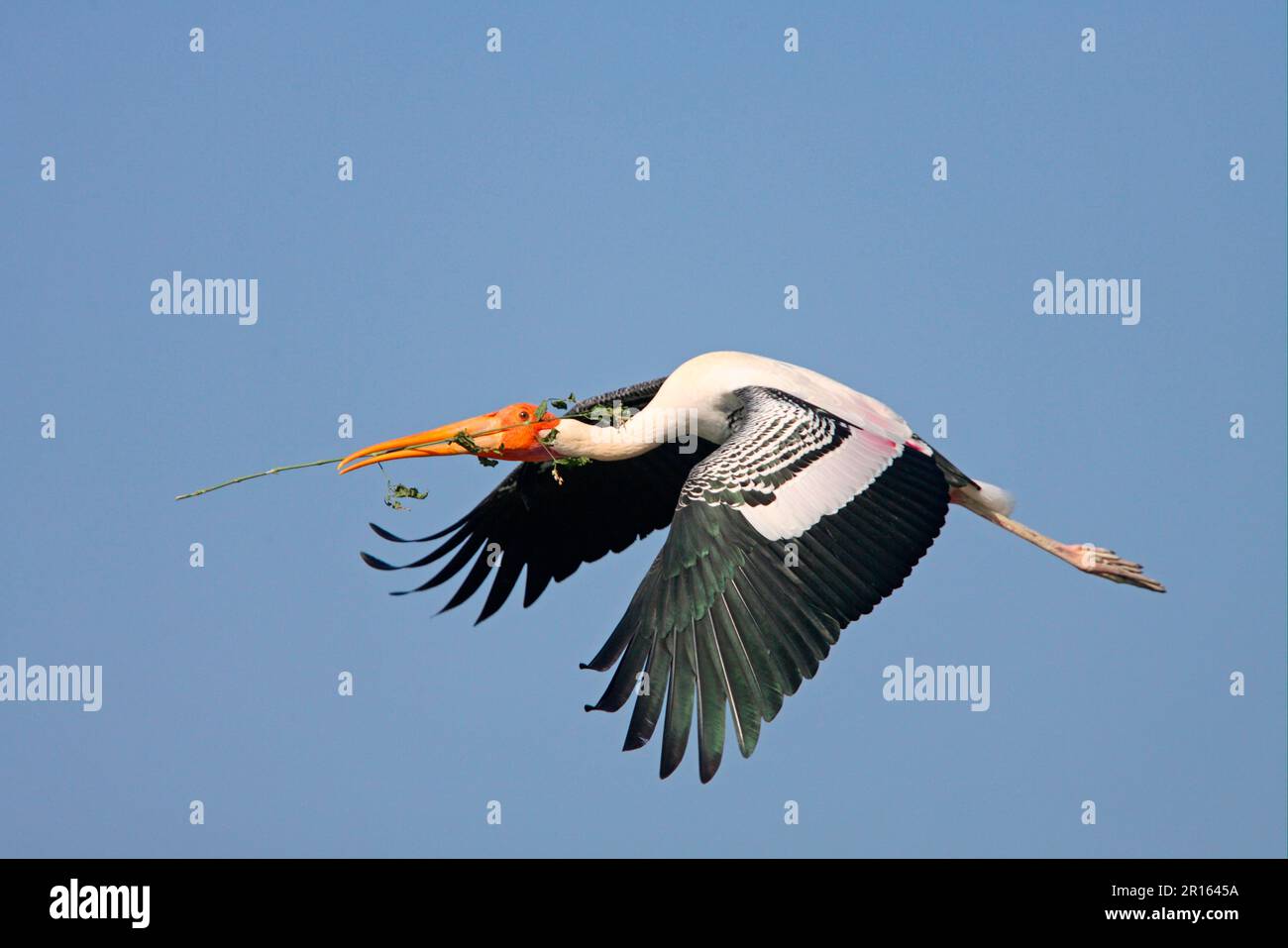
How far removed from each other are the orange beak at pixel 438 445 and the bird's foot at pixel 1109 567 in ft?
16.6

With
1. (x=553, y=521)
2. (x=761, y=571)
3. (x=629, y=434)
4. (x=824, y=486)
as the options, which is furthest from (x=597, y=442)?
(x=761, y=571)

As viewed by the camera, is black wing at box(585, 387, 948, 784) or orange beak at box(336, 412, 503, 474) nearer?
black wing at box(585, 387, 948, 784)

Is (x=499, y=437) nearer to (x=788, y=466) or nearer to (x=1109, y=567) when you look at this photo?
(x=788, y=466)

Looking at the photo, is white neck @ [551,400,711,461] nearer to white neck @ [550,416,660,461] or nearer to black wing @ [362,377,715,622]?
white neck @ [550,416,660,461]

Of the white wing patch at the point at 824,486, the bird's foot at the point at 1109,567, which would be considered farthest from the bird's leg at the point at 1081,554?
the white wing patch at the point at 824,486

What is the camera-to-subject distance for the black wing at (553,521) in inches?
668

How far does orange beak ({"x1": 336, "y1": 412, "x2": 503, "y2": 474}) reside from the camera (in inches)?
593

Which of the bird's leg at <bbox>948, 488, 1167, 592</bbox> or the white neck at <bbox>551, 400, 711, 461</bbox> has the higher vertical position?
the white neck at <bbox>551, 400, 711, 461</bbox>

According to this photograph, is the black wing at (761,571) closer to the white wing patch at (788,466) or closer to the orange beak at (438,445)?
the white wing patch at (788,466)

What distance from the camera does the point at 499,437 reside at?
611 inches

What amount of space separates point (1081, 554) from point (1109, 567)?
10.8 inches

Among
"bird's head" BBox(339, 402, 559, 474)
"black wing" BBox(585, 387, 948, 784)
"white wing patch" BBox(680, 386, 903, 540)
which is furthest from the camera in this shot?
"bird's head" BBox(339, 402, 559, 474)

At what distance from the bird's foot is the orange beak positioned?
199 inches

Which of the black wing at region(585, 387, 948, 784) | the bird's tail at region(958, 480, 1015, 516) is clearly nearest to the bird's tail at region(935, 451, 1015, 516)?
the bird's tail at region(958, 480, 1015, 516)
